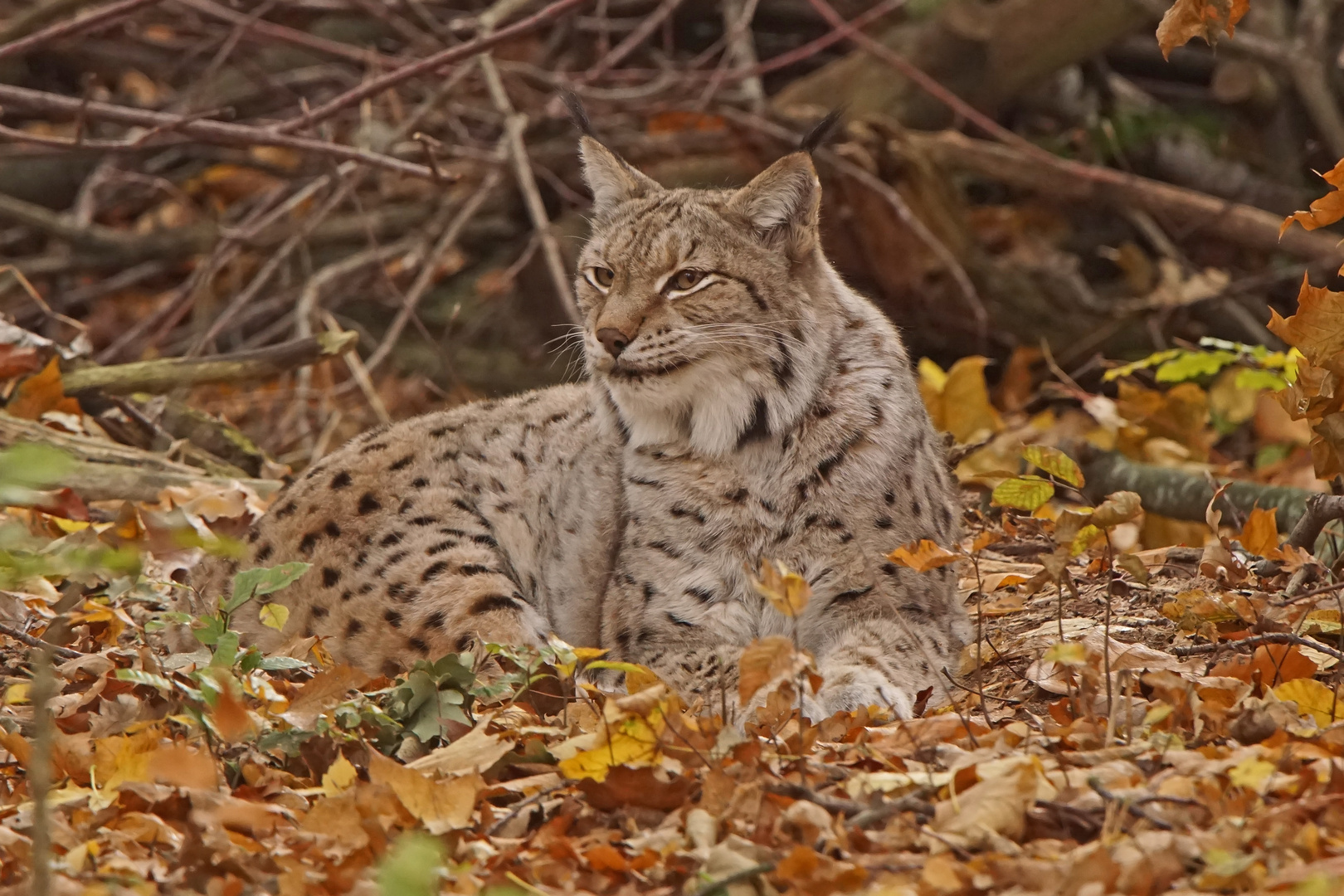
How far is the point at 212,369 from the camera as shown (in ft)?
20.2

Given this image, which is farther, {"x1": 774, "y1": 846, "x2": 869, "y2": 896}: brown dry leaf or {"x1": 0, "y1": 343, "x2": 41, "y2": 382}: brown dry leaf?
{"x1": 0, "y1": 343, "x2": 41, "y2": 382}: brown dry leaf

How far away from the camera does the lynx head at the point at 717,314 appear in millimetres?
4480

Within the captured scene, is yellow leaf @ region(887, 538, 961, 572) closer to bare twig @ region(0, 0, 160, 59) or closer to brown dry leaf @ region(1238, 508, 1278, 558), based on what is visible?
brown dry leaf @ region(1238, 508, 1278, 558)

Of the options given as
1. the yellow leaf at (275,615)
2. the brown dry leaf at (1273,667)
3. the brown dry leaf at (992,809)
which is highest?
the brown dry leaf at (992,809)

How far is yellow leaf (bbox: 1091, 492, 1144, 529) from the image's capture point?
3.39 meters

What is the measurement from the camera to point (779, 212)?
4695 mm

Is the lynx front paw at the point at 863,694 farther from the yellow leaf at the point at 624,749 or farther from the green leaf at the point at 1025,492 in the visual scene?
Result: the yellow leaf at the point at 624,749

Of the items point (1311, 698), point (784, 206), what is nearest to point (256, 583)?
point (784, 206)

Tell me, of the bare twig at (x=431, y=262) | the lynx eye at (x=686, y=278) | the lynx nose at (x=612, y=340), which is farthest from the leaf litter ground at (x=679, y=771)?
the bare twig at (x=431, y=262)

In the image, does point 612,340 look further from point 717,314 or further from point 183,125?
point 183,125

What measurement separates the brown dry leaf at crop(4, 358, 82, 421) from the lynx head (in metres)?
2.53

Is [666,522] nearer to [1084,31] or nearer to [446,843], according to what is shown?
[446,843]

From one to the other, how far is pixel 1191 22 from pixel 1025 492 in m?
1.23

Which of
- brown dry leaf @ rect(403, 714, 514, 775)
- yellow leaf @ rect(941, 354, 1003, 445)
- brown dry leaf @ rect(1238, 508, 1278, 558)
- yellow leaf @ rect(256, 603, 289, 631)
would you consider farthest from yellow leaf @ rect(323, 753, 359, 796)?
yellow leaf @ rect(941, 354, 1003, 445)
